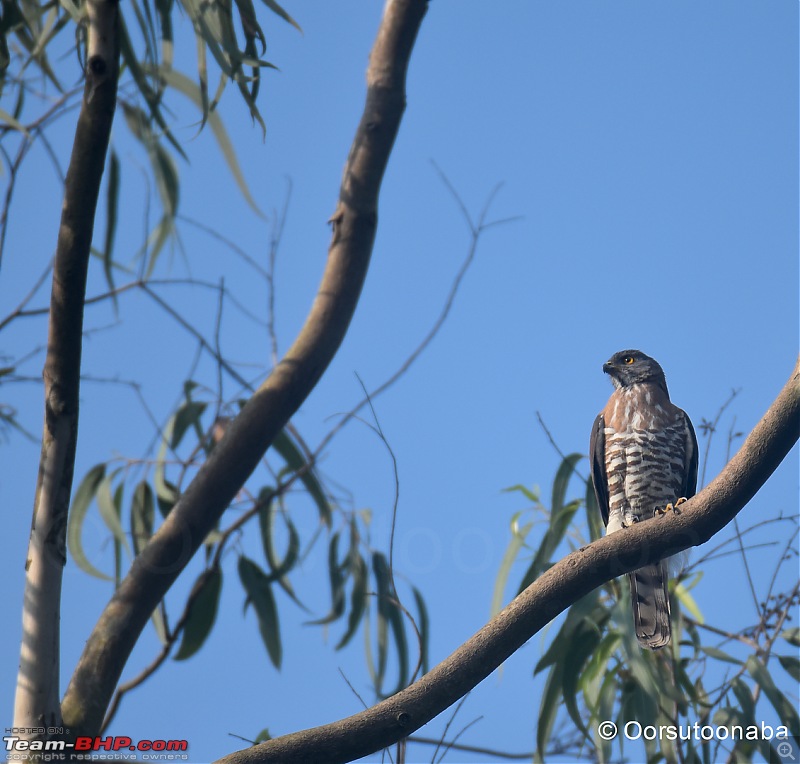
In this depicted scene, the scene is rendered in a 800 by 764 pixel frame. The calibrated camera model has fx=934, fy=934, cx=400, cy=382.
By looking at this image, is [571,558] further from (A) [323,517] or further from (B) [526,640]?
(A) [323,517]

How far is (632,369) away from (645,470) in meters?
0.74

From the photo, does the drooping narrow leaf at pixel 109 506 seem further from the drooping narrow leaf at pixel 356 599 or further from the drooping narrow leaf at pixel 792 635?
the drooping narrow leaf at pixel 792 635

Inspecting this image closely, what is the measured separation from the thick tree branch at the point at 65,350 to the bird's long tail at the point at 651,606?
2472mm

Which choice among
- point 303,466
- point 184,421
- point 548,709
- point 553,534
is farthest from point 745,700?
point 184,421

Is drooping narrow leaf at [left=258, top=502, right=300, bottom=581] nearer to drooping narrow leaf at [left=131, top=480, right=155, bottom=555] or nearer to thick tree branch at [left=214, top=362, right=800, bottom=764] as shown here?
drooping narrow leaf at [left=131, top=480, right=155, bottom=555]

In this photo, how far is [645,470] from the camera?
4.22 m

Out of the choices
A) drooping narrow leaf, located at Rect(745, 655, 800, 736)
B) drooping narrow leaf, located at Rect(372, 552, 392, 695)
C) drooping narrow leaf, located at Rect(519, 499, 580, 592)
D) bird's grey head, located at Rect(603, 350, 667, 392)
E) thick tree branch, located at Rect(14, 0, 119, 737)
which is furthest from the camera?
bird's grey head, located at Rect(603, 350, 667, 392)

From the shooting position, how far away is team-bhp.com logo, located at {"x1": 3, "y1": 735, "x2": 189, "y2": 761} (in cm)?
231

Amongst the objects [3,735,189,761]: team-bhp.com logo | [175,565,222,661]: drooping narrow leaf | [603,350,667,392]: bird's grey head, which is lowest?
[3,735,189,761]: team-bhp.com logo

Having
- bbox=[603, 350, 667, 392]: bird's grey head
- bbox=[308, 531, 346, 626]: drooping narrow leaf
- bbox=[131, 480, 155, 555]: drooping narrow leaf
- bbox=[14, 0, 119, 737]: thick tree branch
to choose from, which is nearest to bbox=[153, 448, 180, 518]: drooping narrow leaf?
bbox=[131, 480, 155, 555]: drooping narrow leaf

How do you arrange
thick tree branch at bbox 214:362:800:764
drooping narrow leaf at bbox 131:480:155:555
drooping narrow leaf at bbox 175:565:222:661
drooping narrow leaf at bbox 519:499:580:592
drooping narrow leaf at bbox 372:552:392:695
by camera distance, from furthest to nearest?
drooping narrow leaf at bbox 372:552:392:695 < drooping narrow leaf at bbox 131:480:155:555 < drooping narrow leaf at bbox 519:499:580:592 < drooping narrow leaf at bbox 175:565:222:661 < thick tree branch at bbox 214:362:800:764

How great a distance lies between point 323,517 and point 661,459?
1.55m

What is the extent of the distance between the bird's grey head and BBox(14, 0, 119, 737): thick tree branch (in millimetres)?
3018

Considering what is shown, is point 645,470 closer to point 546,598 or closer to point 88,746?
point 546,598
